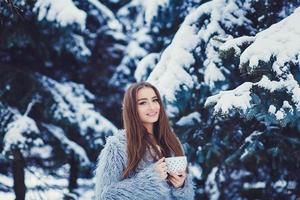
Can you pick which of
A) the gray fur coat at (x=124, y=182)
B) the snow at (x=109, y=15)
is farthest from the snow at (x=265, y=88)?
the snow at (x=109, y=15)

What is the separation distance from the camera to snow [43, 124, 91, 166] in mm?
7305

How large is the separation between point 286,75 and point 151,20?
2676mm

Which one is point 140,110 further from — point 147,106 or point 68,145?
point 68,145

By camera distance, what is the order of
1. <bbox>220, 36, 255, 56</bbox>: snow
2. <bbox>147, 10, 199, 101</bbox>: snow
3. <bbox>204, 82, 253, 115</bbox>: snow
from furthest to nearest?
<bbox>147, 10, 199, 101</bbox>: snow < <bbox>220, 36, 255, 56</bbox>: snow < <bbox>204, 82, 253, 115</bbox>: snow

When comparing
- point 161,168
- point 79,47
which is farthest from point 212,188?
point 161,168

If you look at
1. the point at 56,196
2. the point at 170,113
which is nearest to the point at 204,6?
the point at 170,113

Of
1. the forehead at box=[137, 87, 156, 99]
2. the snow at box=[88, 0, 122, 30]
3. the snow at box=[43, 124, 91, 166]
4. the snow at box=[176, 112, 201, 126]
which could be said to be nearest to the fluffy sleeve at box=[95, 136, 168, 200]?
the forehead at box=[137, 87, 156, 99]

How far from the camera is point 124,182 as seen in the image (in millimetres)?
3236

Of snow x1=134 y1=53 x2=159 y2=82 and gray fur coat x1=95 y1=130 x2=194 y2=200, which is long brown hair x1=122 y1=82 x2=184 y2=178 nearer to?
gray fur coat x1=95 y1=130 x2=194 y2=200

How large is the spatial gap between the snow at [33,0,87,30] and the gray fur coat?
2854 mm

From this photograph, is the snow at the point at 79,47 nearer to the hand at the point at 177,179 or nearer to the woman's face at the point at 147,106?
the woman's face at the point at 147,106

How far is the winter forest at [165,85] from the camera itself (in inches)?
151

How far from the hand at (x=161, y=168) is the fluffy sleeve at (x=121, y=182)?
0.09ft

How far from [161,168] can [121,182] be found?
1.00 ft
